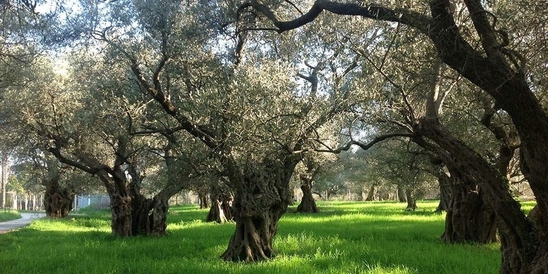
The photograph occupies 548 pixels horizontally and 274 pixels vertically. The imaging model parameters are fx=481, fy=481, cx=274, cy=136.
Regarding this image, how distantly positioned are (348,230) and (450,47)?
14341 millimetres

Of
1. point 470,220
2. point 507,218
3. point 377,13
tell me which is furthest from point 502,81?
point 470,220

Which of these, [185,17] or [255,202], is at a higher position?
[185,17]

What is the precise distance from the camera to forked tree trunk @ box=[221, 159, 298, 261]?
499 inches

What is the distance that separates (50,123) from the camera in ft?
66.2

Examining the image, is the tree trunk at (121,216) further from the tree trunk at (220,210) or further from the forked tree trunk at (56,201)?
the forked tree trunk at (56,201)

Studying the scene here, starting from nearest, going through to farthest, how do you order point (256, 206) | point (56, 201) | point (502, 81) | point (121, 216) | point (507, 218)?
1. point (502, 81)
2. point (507, 218)
3. point (256, 206)
4. point (121, 216)
5. point (56, 201)

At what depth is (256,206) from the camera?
1270 cm

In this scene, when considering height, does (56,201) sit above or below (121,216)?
above

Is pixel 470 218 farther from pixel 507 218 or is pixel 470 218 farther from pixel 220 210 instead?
pixel 220 210

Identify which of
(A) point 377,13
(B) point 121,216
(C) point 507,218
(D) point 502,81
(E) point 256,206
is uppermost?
(A) point 377,13

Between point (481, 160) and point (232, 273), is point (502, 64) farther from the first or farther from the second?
point (232, 273)

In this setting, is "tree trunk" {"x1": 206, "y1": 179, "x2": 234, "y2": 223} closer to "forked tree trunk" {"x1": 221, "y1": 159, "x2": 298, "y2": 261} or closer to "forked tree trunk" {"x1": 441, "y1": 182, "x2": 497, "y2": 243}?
"forked tree trunk" {"x1": 441, "y1": 182, "x2": 497, "y2": 243}

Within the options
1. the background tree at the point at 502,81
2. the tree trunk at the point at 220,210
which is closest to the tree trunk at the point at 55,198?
the tree trunk at the point at 220,210

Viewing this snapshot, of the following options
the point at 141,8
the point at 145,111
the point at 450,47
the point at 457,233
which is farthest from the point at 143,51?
the point at 457,233
